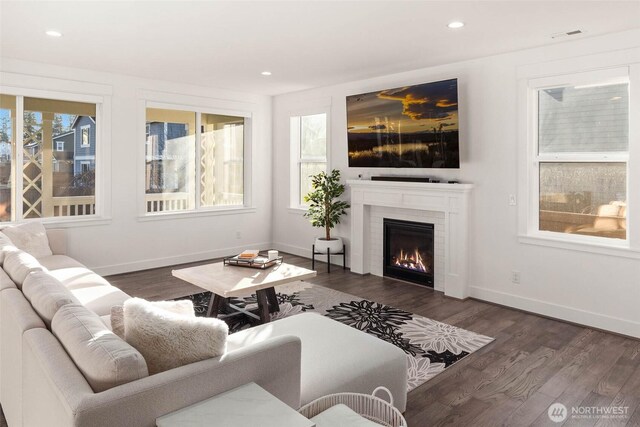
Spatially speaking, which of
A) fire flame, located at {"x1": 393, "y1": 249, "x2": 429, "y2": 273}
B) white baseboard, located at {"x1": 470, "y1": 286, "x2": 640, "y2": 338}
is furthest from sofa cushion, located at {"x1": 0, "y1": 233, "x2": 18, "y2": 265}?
white baseboard, located at {"x1": 470, "y1": 286, "x2": 640, "y2": 338}

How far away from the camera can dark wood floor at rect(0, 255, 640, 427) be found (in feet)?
8.27

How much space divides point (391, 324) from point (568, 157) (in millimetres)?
2209

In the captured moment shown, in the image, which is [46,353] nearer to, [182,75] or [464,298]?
[464,298]

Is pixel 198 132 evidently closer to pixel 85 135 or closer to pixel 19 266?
pixel 85 135

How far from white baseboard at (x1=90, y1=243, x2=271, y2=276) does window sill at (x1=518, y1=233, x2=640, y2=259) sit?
4.05 metres

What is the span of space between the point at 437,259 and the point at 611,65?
244 centimetres

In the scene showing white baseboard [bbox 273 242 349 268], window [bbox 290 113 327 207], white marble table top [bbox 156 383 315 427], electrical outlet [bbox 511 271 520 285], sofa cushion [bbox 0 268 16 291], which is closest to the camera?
white marble table top [bbox 156 383 315 427]

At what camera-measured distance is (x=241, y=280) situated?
11.5 ft

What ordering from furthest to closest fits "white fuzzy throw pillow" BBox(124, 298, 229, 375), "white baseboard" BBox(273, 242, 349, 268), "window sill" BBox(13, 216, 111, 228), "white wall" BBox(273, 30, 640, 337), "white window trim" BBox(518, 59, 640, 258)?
"white baseboard" BBox(273, 242, 349, 268) < "window sill" BBox(13, 216, 111, 228) < "white wall" BBox(273, 30, 640, 337) < "white window trim" BBox(518, 59, 640, 258) < "white fuzzy throw pillow" BBox(124, 298, 229, 375)

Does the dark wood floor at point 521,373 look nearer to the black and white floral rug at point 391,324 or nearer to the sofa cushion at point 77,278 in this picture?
the black and white floral rug at point 391,324

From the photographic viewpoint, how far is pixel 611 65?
12.2ft

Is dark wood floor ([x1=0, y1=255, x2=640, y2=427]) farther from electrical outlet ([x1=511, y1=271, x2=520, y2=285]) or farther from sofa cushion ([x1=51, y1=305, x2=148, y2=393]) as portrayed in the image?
sofa cushion ([x1=51, y1=305, x2=148, y2=393])

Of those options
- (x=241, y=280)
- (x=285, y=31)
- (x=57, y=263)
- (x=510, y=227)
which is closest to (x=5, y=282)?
(x=241, y=280)

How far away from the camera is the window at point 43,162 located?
4.91 m
